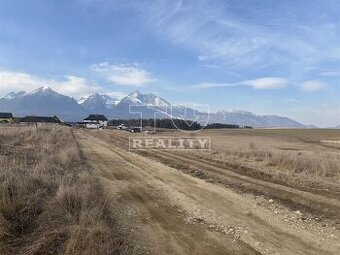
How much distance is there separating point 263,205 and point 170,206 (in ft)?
9.63

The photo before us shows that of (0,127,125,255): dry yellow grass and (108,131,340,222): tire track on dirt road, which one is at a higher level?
(0,127,125,255): dry yellow grass

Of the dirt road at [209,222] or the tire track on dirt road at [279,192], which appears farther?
the tire track on dirt road at [279,192]

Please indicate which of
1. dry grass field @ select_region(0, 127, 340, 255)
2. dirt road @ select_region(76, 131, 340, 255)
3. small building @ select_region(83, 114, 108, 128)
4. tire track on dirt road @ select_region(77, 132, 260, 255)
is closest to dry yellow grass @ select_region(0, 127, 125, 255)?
dry grass field @ select_region(0, 127, 340, 255)

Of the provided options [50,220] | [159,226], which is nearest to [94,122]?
[159,226]

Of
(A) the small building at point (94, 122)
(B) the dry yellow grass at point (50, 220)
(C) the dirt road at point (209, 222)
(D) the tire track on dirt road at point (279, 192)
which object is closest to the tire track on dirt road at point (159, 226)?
(C) the dirt road at point (209, 222)

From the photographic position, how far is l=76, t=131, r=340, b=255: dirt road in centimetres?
859

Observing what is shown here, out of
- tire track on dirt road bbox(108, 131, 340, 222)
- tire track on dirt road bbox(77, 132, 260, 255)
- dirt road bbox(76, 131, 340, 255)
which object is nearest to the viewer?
tire track on dirt road bbox(77, 132, 260, 255)

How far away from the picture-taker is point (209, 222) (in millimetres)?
10547

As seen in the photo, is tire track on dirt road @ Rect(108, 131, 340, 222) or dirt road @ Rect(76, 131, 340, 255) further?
tire track on dirt road @ Rect(108, 131, 340, 222)

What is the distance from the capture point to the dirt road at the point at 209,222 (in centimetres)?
859

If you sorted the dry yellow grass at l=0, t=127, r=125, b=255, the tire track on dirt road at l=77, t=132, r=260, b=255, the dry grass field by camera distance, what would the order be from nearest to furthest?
the dry yellow grass at l=0, t=127, r=125, b=255, the dry grass field, the tire track on dirt road at l=77, t=132, r=260, b=255

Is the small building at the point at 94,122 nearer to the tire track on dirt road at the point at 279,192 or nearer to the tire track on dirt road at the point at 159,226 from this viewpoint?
the tire track on dirt road at the point at 279,192

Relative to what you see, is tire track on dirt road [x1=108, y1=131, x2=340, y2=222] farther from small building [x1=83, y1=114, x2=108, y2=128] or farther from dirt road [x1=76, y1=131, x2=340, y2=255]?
small building [x1=83, y1=114, x2=108, y2=128]

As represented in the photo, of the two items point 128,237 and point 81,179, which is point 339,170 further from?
point 128,237
